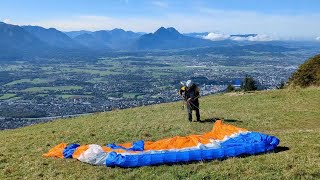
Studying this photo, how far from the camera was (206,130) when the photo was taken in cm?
2202

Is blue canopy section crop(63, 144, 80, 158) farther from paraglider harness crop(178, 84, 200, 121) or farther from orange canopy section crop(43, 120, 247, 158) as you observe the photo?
paraglider harness crop(178, 84, 200, 121)

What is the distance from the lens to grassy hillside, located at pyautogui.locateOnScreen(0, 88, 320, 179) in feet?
42.7

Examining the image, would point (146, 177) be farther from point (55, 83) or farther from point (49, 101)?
point (55, 83)

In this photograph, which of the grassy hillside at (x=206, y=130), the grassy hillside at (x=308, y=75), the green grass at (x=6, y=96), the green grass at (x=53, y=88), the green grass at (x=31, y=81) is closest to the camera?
the grassy hillside at (x=206, y=130)

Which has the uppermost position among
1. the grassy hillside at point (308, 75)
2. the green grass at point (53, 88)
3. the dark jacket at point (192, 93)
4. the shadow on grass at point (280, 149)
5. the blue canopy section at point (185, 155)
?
the dark jacket at point (192, 93)

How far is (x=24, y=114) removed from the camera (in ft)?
281

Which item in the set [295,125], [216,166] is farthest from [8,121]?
[216,166]

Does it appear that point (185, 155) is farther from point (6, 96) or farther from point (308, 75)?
point (6, 96)

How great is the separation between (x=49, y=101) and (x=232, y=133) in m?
100

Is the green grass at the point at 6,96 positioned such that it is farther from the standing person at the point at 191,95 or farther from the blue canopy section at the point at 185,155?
the blue canopy section at the point at 185,155

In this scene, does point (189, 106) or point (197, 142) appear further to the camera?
point (189, 106)

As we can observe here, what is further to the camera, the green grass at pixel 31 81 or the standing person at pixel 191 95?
the green grass at pixel 31 81

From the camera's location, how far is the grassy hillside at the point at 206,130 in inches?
512

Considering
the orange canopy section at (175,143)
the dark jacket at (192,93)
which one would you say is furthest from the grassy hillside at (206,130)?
the dark jacket at (192,93)
